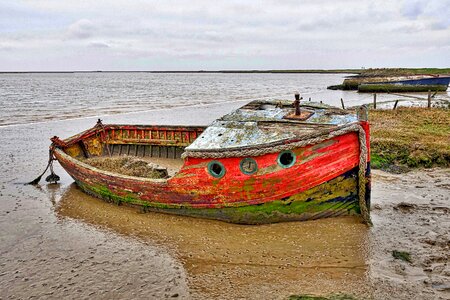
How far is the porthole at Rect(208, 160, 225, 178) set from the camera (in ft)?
22.5

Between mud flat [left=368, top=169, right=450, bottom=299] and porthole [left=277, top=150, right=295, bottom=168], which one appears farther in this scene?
porthole [left=277, top=150, right=295, bottom=168]

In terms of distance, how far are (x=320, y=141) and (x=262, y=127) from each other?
1336 mm

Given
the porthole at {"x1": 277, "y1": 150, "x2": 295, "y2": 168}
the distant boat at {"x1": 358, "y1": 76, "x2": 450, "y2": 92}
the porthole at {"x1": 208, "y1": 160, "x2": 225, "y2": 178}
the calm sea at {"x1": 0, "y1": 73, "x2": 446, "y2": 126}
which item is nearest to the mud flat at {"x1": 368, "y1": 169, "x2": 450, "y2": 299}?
the porthole at {"x1": 277, "y1": 150, "x2": 295, "y2": 168}

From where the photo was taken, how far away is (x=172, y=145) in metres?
11.6

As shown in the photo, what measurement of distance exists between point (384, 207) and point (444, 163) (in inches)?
144

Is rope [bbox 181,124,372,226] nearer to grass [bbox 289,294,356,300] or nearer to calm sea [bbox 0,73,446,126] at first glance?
grass [bbox 289,294,356,300]

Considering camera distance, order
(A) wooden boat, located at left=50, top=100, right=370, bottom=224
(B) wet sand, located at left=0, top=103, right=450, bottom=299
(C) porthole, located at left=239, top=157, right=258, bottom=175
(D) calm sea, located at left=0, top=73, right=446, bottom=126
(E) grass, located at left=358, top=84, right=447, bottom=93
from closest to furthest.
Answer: (B) wet sand, located at left=0, top=103, right=450, bottom=299 → (A) wooden boat, located at left=50, top=100, right=370, bottom=224 → (C) porthole, located at left=239, top=157, right=258, bottom=175 → (D) calm sea, located at left=0, top=73, right=446, bottom=126 → (E) grass, located at left=358, top=84, right=447, bottom=93

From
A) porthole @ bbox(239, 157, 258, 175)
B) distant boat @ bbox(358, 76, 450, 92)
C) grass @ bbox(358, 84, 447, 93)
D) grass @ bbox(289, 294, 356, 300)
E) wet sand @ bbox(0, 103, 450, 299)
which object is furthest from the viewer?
distant boat @ bbox(358, 76, 450, 92)

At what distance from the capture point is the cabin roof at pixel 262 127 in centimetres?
686

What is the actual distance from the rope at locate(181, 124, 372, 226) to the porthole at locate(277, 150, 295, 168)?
193 mm

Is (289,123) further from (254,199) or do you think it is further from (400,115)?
(400,115)

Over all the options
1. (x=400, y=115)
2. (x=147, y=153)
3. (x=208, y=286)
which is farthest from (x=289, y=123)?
(x=400, y=115)

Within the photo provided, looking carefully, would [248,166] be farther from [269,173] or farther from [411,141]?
[411,141]

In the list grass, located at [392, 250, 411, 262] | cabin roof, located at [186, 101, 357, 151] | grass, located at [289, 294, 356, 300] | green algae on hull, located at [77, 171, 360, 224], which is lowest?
grass, located at [289, 294, 356, 300]
